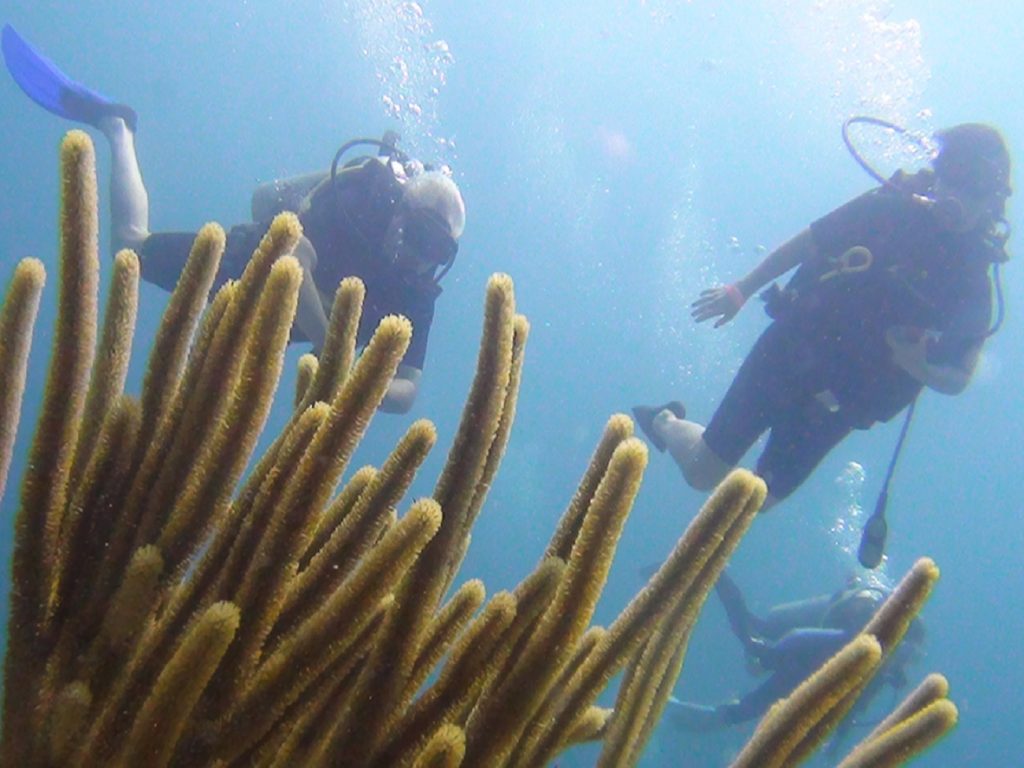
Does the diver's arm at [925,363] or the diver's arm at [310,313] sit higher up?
the diver's arm at [925,363]

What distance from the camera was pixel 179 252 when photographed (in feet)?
20.3

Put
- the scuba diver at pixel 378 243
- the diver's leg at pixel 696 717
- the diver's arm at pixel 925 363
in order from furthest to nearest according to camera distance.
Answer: the diver's leg at pixel 696 717, the scuba diver at pixel 378 243, the diver's arm at pixel 925 363

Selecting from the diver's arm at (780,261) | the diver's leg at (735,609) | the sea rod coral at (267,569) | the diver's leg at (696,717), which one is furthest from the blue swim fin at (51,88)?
the diver's leg at (696,717)

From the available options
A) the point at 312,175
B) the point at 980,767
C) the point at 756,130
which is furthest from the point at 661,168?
the point at 312,175

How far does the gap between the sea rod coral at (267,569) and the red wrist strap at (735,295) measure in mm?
5377

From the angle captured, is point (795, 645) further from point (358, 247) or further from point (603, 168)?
point (603, 168)

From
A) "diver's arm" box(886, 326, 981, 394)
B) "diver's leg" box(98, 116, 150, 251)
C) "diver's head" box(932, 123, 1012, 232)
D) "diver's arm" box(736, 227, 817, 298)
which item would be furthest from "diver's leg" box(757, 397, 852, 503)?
"diver's leg" box(98, 116, 150, 251)

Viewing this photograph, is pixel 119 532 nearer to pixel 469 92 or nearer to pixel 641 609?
pixel 641 609

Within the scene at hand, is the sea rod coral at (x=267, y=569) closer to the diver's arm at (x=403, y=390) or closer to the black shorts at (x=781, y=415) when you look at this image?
the diver's arm at (x=403, y=390)

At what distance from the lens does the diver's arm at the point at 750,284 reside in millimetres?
6641

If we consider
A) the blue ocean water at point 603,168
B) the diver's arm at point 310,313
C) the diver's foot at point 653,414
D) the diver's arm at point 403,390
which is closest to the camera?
the diver's arm at point 310,313

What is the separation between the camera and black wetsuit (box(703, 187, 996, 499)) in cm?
564

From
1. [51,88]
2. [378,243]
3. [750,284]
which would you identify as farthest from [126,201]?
[750,284]

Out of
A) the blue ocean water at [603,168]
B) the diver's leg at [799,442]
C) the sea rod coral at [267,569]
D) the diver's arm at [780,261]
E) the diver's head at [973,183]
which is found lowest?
the sea rod coral at [267,569]
